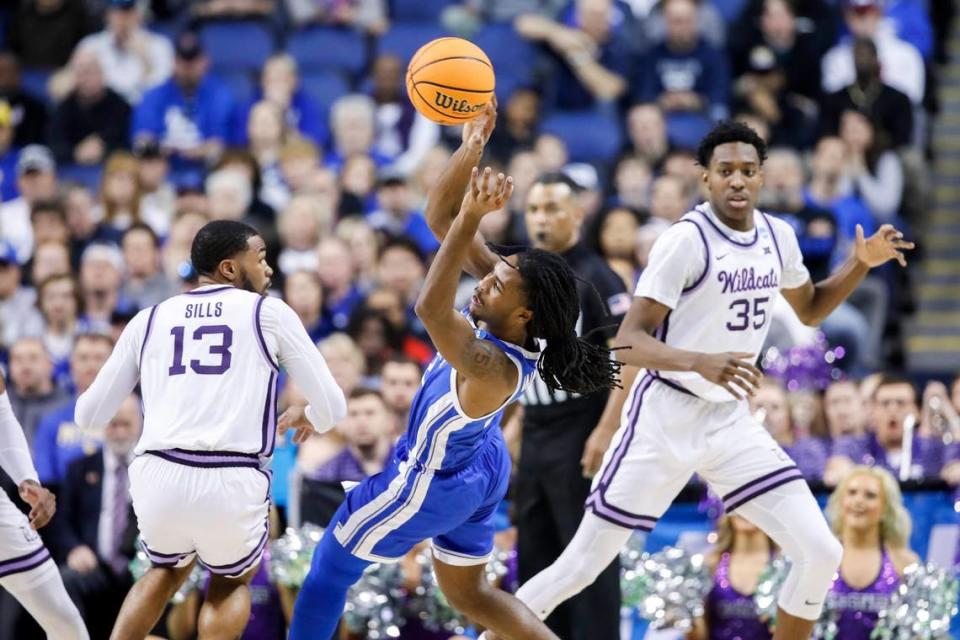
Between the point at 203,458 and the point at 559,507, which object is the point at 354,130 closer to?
the point at 559,507

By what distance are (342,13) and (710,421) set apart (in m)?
9.17

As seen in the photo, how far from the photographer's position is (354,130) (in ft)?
45.9

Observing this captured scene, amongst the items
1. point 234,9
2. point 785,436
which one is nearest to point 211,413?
point 785,436

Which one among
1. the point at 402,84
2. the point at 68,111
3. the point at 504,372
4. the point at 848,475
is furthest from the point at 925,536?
the point at 68,111

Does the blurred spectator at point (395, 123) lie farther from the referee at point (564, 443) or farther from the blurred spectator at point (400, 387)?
the referee at point (564, 443)

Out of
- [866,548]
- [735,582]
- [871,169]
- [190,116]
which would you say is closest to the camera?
[866,548]

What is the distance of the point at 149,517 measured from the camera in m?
6.55

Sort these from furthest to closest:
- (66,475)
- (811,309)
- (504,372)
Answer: (66,475) < (811,309) < (504,372)

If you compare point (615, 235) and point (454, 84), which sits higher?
point (454, 84)

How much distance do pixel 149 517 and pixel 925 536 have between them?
4.49m

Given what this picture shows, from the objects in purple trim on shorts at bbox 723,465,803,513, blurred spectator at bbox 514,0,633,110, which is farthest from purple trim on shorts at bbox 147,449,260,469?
blurred spectator at bbox 514,0,633,110

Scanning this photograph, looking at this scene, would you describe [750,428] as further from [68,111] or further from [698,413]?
[68,111]

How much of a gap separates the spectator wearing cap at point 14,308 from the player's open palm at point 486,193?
6766 millimetres

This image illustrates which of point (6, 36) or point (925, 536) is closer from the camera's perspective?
point (925, 536)
